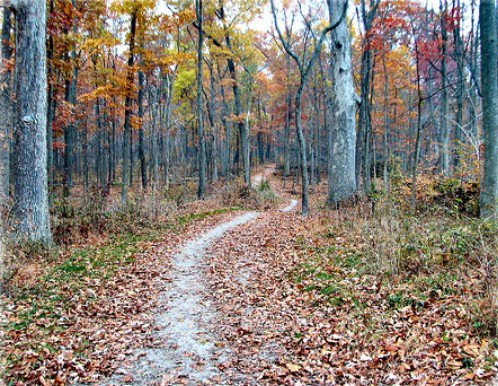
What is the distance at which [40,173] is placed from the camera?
7.76 m

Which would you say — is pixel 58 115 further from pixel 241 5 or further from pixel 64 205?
pixel 241 5

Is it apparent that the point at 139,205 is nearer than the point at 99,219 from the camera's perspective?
No

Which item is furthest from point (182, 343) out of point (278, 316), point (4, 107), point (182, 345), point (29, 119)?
point (4, 107)

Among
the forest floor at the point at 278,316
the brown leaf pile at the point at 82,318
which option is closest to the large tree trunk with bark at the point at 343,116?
the forest floor at the point at 278,316

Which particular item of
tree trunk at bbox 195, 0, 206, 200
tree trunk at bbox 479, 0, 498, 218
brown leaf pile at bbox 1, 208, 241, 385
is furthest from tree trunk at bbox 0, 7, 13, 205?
tree trunk at bbox 479, 0, 498, 218

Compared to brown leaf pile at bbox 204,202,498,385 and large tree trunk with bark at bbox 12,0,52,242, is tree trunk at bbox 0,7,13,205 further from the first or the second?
brown leaf pile at bbox 204,202,498,385

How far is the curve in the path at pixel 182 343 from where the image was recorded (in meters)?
3.81

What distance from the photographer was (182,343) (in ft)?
14.7

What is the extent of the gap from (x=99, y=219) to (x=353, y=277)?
26.7 feet

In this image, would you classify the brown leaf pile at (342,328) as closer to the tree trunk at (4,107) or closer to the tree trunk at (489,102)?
the tree trunk at (489,102)

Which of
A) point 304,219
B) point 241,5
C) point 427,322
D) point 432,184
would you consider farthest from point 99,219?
→ point 241,5

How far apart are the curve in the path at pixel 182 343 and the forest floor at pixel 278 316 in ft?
0.06

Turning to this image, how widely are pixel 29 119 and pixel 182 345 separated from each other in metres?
6.46

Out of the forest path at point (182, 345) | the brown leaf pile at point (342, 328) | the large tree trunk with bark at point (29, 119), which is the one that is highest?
the large tree trunk with bark at point (29, 119)
